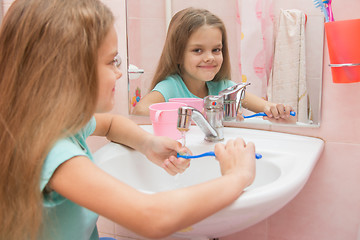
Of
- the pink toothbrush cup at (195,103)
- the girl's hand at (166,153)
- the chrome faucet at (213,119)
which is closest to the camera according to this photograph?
the girl's hand at (166,153)

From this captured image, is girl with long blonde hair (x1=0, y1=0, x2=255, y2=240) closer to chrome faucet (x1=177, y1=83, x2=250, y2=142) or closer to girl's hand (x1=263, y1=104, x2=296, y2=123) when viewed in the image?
chrome faucet (x1=177, y1=83, x2=250, y2=142)

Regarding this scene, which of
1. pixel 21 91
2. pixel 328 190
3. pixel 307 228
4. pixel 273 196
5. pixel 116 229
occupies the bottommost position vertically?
pixel 116 229

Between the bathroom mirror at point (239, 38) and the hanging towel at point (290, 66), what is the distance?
1 centimetres

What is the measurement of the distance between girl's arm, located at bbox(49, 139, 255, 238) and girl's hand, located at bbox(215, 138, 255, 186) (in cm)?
6

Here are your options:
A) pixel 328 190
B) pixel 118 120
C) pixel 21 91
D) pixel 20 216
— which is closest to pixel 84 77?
pixel 21 91

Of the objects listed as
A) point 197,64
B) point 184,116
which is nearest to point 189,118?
point 184,116

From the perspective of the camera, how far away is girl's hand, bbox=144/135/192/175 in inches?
31.3

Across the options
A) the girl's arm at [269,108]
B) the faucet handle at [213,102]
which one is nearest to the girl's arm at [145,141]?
the faucet handle at [213,102]

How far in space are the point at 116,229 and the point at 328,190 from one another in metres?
0.69

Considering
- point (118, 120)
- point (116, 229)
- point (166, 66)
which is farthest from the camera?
point (116, 229)

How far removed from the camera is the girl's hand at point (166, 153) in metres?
0.79

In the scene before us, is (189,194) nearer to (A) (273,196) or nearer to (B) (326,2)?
(A) (273,196)

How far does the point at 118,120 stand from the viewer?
3.06ft

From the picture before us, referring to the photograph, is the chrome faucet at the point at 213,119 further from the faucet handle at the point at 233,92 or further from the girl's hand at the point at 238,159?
the girl's hand at the point at 238,159
